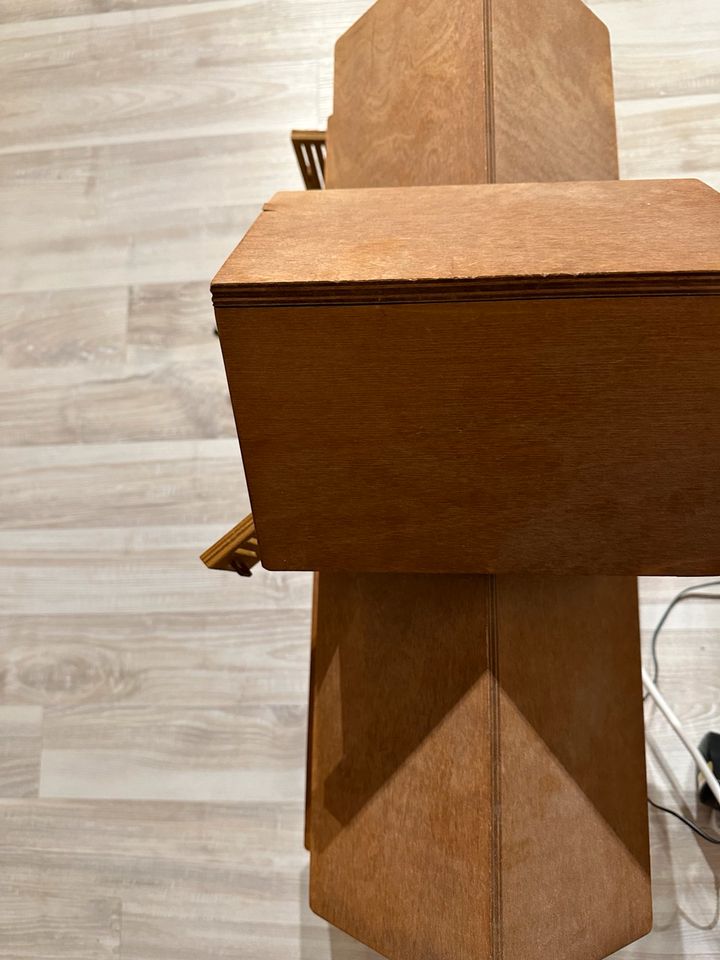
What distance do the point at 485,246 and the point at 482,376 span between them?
10 cm

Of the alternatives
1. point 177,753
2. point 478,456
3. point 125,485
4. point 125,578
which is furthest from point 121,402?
point 478,456

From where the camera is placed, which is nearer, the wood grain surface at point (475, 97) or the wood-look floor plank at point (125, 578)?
the wood grain surface at point (475, 97)

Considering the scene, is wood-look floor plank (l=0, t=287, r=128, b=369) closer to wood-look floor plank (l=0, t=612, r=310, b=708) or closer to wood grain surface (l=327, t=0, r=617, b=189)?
wood-look floor plank (l=0, t=612, r=310, b=708)

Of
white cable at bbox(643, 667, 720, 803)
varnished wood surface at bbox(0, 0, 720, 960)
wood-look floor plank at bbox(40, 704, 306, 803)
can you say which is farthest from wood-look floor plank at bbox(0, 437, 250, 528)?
white cable at bbox(643, 667, 720, 803)

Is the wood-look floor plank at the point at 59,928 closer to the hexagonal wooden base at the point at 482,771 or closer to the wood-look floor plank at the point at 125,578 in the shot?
the wood-look floor plank at the point at 125,578

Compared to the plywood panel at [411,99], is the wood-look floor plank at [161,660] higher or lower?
lower

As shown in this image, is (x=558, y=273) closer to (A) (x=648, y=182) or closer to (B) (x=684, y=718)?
(A) (x=648, y=182)

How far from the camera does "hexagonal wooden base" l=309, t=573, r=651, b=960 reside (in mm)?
853

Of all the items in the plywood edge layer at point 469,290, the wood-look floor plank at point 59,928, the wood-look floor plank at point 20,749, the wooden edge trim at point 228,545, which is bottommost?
the wood-look floor plank at point 59,928

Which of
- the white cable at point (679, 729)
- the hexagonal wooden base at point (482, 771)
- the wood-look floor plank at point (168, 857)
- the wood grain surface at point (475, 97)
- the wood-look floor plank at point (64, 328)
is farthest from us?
the wood-look floor plank at point (64, 328)

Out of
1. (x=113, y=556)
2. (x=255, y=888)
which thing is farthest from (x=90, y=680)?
(x=255, y=888)

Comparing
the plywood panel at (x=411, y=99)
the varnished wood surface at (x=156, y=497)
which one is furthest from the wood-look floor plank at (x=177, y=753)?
the plywood panel at (x=411, y=99)

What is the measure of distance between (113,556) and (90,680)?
0.23 meters

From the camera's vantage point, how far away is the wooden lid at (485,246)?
631mm
